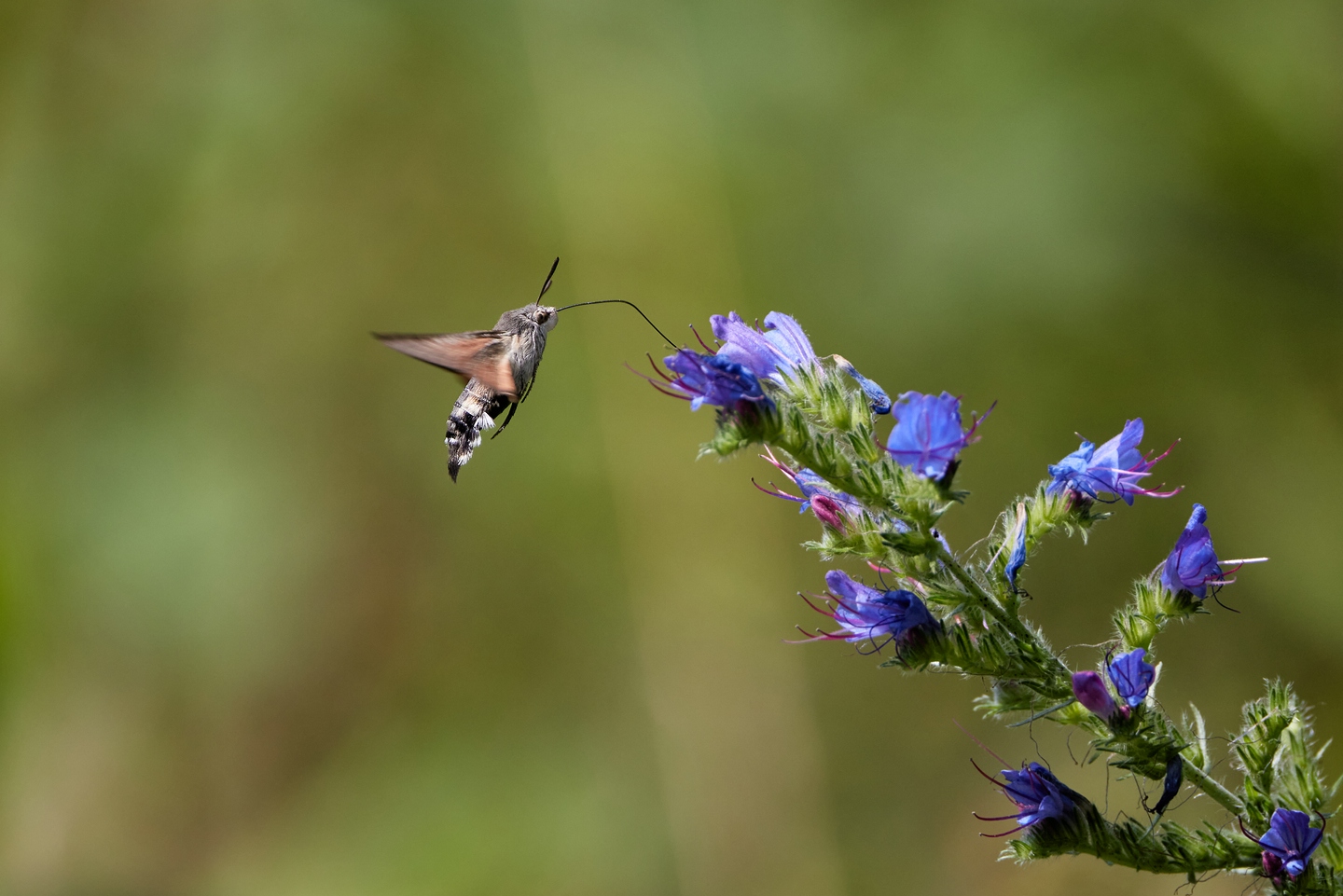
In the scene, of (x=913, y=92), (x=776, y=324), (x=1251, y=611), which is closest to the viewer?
(x=776, y=324)

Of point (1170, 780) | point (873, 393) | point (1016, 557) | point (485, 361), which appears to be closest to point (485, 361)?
point (485, 361)

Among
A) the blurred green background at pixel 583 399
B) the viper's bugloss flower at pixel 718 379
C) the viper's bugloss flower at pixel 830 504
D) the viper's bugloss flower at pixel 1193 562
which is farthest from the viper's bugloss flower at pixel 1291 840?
the blurred green background at pixel 583 399

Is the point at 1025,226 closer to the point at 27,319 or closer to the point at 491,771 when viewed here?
the point at 491,771

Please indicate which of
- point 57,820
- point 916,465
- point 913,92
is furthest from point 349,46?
point 916,465

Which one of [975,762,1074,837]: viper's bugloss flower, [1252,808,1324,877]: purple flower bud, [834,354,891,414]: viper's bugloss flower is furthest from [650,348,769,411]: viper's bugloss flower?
[1252,808,1324,877]: purple flower bud

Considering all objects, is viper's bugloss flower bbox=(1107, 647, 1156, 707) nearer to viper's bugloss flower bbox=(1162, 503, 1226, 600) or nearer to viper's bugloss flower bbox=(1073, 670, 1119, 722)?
viper's bugloss flower bbox=(1073, 670, 1119, 722)
